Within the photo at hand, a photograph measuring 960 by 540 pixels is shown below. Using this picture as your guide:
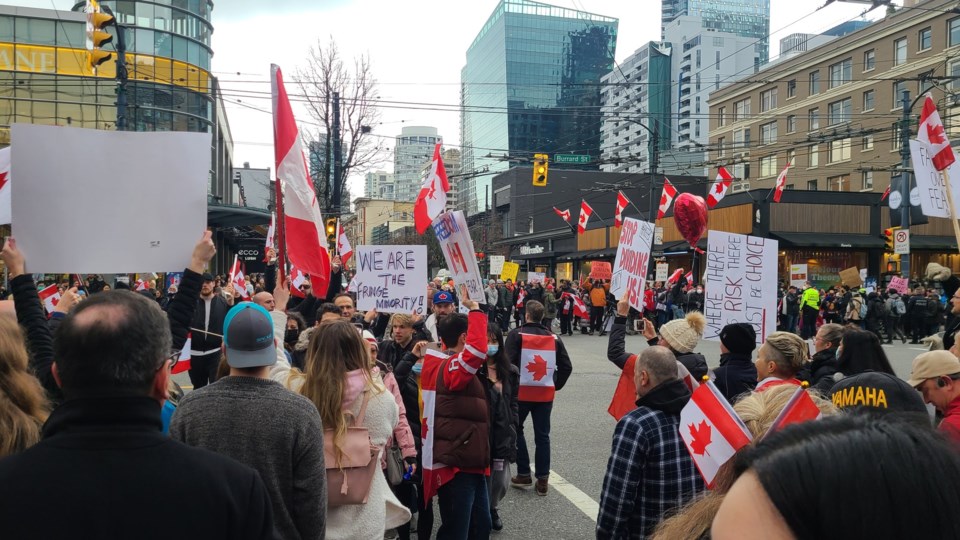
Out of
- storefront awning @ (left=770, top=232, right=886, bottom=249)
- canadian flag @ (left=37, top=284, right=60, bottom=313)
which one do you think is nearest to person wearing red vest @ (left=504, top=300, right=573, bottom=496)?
canadian flag @ (left=37, top=284, right=60, bottom=313)

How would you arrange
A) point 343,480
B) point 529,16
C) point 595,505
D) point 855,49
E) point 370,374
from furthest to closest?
1. point 529,16
2. point 855,49
3. point 595,505
4. point 370,374
5. point 343,480

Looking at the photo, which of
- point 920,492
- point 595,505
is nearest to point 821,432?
point 920,492

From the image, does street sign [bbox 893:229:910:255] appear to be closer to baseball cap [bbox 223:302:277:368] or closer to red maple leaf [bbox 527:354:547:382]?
red maple leaf [bbox 527:354:547:382]

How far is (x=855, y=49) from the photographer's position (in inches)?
1993

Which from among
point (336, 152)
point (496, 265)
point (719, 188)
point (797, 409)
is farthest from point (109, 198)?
point (496, 265)

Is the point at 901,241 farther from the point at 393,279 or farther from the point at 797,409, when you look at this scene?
the point at 797,409

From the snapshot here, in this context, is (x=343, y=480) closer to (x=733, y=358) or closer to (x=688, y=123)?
(x=733, y=358)

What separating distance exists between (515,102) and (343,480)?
83.3 meters

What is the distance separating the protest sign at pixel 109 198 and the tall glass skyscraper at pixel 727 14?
19123cm

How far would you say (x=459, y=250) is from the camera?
19.5 ft

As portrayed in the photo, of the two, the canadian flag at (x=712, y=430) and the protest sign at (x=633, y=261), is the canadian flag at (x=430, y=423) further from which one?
the protest sign at (x=633, y=261)

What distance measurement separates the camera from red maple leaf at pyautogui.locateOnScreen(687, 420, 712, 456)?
2721 mm

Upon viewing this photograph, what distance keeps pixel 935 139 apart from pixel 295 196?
8223 mm

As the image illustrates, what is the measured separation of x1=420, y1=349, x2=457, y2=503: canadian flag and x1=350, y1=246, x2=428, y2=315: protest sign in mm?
3679
